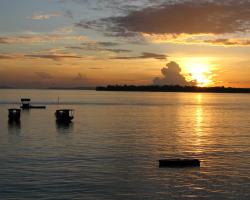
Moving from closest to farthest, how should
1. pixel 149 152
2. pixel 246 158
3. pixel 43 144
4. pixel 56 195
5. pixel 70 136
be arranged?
pixel 56 195 → pixel 246 158 → pixel 149 152 → pixel 43 144 → pixel 70 136

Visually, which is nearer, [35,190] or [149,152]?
[35,190]

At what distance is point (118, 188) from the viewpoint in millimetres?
34250

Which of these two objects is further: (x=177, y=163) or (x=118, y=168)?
(x=177, y=163)

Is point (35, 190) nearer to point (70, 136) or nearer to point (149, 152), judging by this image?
point (149, 152)

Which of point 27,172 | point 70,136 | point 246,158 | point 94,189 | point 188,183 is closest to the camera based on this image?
point 94,189

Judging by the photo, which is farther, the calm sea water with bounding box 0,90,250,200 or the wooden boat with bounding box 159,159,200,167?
the wooden boat with bounding box 159,159,200,167

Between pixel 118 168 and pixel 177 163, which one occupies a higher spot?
pixel 177 163

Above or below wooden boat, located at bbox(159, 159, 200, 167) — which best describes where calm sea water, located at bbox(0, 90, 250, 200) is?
below

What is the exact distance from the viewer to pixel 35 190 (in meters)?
32.9

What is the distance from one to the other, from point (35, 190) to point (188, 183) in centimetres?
1302

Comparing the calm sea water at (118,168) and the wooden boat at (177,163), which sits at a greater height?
the wooden boat at (177,163)

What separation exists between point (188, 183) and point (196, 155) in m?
16.2

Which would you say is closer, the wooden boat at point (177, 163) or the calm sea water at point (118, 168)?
the calm sea water at point (118, 168)

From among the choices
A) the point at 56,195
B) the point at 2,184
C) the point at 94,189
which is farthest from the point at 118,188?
the point at 2,184
